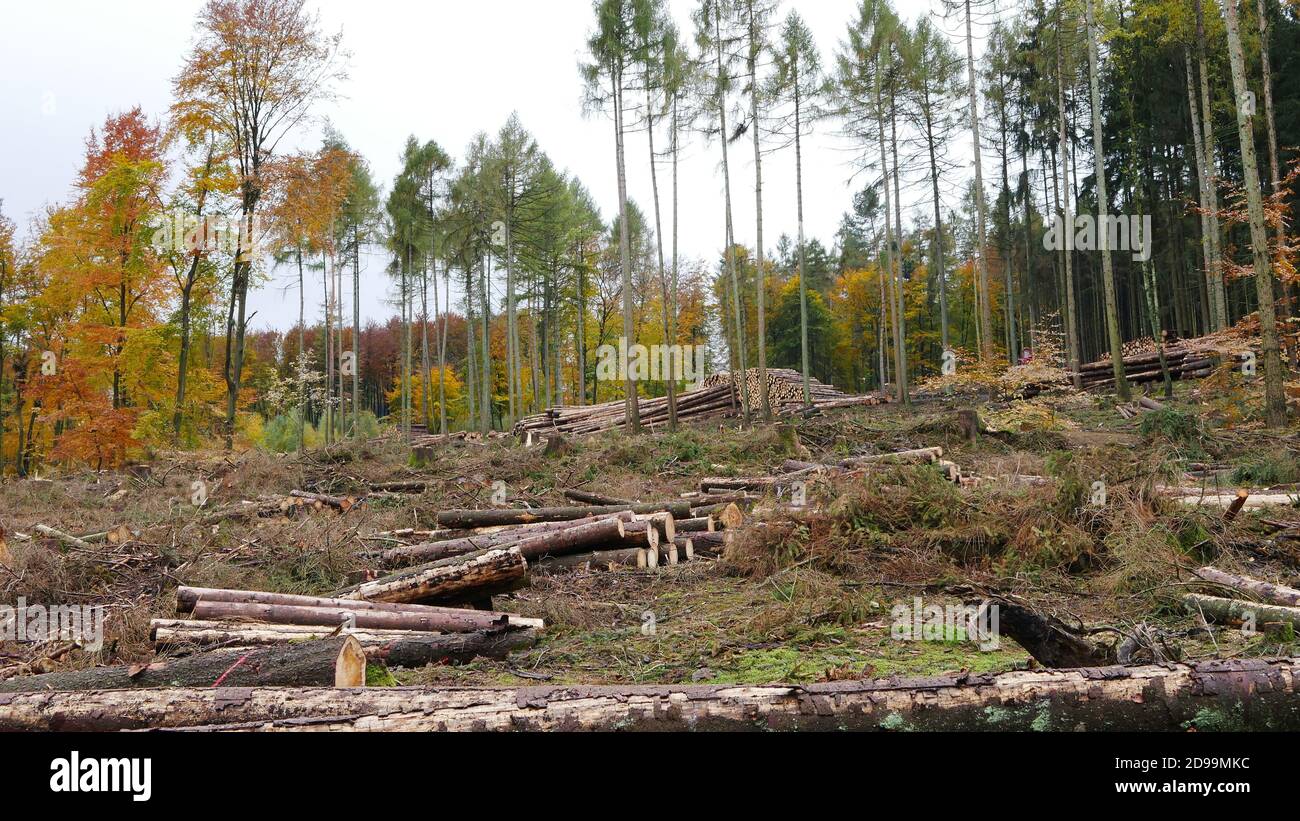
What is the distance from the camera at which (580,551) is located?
8.50 metres

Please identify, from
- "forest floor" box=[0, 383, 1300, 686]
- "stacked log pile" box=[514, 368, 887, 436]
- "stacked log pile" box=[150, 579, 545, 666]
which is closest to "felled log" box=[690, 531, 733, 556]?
"forest floor" box=[0, 383, 1300, 686]

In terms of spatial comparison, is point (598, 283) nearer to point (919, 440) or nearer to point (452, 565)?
point (919, 440)

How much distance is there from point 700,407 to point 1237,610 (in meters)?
22.7

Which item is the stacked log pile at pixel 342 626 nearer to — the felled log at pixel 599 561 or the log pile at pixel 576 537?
the log pile at pixel 576 537

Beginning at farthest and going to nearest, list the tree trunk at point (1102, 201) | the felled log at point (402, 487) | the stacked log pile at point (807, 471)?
1. the tree trunk at point (1102, 201)
2. the felled log at point (402, 487)
3. the stacked log pile at point (807, 471)

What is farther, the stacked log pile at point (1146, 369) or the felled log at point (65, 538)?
the stacked log pile at point (1146, 369)

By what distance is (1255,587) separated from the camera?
5.29m

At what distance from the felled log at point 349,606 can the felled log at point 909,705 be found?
252 centimetres

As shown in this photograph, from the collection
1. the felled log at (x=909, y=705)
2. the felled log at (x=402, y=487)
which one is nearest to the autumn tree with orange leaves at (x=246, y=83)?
the felled log at (x=402, y=487)

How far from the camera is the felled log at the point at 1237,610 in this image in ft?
15.5

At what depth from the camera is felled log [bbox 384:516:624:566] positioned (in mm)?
8031

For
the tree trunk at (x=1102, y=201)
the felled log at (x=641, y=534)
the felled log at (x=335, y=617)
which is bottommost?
the felled log at (x=335, y=617)

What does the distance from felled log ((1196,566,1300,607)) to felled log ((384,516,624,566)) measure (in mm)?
5210

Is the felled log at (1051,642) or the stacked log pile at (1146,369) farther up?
the stacked log pile at (1146,369)
